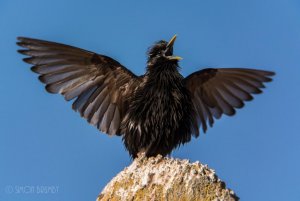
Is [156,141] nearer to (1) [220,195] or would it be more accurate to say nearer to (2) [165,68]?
(2) [165,68]

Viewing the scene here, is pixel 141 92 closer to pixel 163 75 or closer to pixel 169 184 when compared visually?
pixel 163 75

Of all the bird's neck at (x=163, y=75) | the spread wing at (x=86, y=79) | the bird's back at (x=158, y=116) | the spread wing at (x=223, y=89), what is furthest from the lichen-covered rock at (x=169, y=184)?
the spread wing at (x=223, y=89)

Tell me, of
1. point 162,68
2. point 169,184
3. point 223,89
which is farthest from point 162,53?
point 169,184

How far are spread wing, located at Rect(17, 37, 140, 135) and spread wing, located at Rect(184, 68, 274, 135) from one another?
106cm

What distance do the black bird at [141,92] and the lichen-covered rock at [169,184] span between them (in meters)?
2.57

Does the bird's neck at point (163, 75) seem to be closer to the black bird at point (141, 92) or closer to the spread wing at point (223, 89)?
the black bird at point (141, 92)

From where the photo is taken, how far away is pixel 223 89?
9414 mm

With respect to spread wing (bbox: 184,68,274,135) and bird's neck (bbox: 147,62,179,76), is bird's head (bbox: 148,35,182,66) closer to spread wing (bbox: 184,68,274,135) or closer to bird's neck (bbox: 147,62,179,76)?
bird's neck (bbox: 147,62,179,76)

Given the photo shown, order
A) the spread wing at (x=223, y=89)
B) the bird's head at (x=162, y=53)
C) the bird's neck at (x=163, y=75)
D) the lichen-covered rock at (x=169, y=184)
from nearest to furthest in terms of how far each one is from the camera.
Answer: the lichen-covered rock at (x=169, y=184)
the bird's neck at (x=163, y=75)
the bird's head at (x=162, y=53)
the spread wing at (x=223, y=89)

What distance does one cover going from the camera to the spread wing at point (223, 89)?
9.16 metres

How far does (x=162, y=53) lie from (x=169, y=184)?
12.0 ft

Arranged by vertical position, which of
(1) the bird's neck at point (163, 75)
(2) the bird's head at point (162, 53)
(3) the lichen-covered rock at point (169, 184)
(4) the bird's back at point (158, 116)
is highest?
(2) the bird's head at point (162, 53)

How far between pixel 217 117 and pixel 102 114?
170 centimetres

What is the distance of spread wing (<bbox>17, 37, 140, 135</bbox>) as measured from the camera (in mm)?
8617
